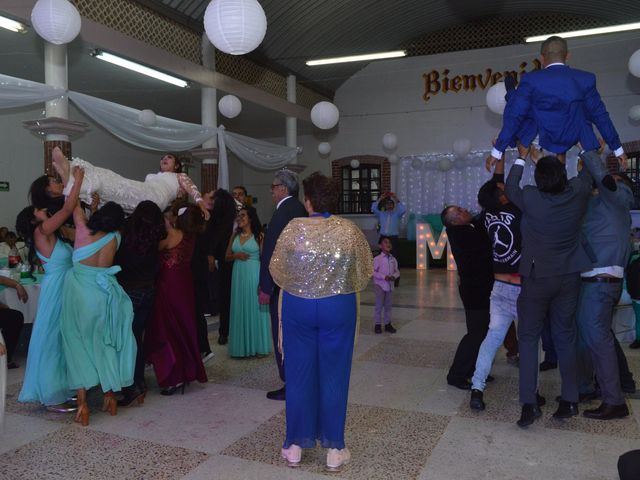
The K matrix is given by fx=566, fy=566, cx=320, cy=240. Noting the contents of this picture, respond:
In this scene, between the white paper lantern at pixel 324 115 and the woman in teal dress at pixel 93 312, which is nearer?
the woman in teal dress at pixel 93 312

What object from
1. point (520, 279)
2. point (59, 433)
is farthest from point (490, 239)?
point (59, 433)

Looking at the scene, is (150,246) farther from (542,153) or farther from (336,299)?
(542,153)

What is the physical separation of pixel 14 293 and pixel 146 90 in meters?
6.23

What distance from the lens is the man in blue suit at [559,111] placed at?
3.29 m

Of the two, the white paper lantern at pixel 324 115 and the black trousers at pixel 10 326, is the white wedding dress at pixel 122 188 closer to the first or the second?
the black trousers at pixel 10 326

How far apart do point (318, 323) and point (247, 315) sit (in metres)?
2.30

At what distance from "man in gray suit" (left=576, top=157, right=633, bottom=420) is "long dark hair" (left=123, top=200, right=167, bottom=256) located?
8.54 feet

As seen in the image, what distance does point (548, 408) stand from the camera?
3467 millimetres

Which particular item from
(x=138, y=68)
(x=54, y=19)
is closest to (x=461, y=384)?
(x=54, y=19)

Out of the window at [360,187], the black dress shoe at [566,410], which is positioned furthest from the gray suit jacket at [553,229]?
the window at [360,187]

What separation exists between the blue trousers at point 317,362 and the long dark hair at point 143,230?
4.23ft

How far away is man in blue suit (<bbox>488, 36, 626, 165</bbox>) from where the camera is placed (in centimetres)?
329

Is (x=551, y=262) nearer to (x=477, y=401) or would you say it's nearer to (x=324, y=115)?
(x=477, y=401)

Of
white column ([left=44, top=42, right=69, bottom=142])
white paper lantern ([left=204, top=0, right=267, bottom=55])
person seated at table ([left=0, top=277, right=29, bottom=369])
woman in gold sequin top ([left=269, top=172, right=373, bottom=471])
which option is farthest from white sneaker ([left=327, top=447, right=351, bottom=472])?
white column ([left=44, top=42, right=69, bottom=142])
